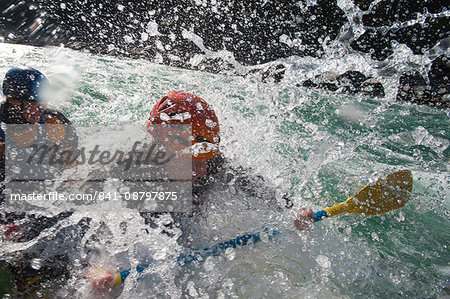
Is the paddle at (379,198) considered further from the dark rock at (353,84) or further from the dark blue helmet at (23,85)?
the dark rock at (353,84)

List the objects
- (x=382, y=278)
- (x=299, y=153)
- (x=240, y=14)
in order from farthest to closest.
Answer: (x=240, y=14), (x=299, y=153), (x=382, y=278)

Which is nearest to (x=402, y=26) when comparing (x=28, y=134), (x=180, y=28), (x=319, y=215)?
(x=180, y=28)

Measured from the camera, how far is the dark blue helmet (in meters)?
2.63

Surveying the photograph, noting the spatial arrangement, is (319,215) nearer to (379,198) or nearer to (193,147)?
(379,198)

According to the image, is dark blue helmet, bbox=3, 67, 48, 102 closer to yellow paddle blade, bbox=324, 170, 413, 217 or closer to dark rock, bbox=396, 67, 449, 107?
yellow paddle blade, bbox=324, 170, 413, 217

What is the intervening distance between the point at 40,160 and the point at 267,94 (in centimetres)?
497

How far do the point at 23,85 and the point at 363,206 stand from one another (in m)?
3.81

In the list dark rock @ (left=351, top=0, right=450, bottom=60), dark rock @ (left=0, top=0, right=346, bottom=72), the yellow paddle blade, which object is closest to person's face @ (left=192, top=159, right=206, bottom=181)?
the yellow paddle blade

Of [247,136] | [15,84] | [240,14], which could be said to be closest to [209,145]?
[247,136]

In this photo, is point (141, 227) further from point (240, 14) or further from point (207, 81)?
point (240, 14)

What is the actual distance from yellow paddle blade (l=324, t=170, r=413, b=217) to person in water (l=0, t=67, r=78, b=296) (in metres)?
2.72

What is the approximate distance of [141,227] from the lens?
7.75 feet

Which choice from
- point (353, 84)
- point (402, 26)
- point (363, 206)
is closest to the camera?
point (363, 206)

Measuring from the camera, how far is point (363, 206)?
2861 mm
